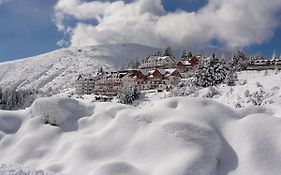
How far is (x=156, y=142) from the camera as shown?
496 inches

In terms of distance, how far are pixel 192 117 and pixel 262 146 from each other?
257 cm

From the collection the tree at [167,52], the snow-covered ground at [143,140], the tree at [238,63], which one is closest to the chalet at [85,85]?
the tree at [167,52]

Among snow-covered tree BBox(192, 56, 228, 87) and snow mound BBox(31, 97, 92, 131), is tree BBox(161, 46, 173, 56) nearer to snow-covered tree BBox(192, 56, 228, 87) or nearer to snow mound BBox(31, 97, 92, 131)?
snow-covered tree BBox(192, 56, 228, 87)

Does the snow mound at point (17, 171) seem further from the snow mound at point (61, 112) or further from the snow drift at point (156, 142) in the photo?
the snow mound at point (61, 112)

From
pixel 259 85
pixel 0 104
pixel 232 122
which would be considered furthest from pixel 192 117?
pixel 0 104

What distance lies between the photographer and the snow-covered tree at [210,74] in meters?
65.6

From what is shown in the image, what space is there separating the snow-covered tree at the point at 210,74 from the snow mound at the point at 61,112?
166ft

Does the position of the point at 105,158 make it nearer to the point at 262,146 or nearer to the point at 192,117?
the point at 192,117

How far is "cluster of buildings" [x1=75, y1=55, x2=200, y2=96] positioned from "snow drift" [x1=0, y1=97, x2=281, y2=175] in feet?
216

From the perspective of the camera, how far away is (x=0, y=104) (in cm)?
10269

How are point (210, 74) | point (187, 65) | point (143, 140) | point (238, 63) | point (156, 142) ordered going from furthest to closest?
point (187, 65) < point (238, 63) < point (210, 74) < point (143, 140) < point (156, 142)

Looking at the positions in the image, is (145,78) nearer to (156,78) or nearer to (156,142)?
(156,78)

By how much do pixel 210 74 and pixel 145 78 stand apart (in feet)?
118

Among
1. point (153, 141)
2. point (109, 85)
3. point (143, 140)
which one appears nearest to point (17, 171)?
point (143, 140)
